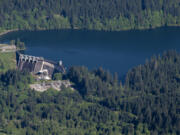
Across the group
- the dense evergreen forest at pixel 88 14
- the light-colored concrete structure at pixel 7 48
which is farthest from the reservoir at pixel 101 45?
the dense evergreen forest at pixel 88 14

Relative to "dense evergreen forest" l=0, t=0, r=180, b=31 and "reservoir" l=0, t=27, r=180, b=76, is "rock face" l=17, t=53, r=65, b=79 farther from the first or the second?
"dense evergreen forest" l=0, t=0, r=180, b=31

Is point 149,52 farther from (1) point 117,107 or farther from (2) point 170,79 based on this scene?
(1) point 117,107

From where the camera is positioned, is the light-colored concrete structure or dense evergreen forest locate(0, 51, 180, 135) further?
the light-colored concrete structure

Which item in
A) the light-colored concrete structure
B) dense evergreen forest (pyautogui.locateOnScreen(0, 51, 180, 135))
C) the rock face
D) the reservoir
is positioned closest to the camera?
dense evergreen forest (pyautogui.locateOnScreen(0, 51, 180, 135))

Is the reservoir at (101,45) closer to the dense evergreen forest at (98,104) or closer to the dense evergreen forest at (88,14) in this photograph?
the dense evergreen forest at (88,14)

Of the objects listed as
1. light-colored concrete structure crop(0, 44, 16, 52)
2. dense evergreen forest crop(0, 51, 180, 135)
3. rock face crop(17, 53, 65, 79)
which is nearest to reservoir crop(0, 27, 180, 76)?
light-colored concrete structure crop(0, 44, 16, 52)

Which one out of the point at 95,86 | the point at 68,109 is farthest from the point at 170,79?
the point at 68,109
